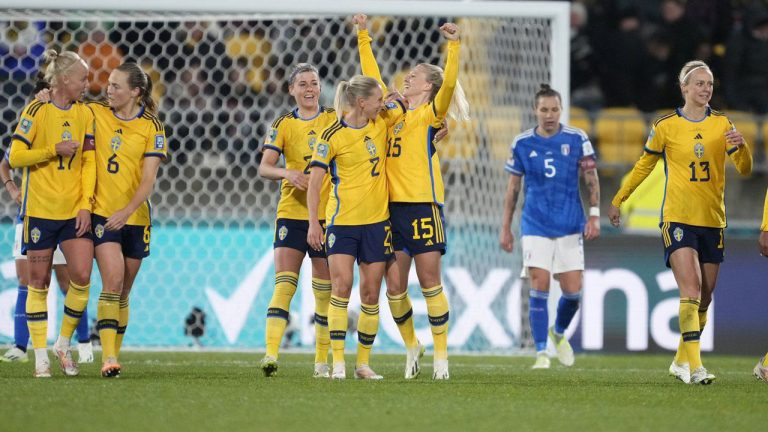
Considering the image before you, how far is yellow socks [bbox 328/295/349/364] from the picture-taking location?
272 inches

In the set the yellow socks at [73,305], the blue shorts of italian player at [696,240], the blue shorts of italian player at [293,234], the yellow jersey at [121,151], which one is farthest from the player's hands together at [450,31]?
the yellow socks at [73,305]

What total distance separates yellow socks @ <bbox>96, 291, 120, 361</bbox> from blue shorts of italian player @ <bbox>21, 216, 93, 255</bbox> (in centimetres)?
38

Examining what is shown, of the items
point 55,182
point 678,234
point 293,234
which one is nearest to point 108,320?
point 55,182

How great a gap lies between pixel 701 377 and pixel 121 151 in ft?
12.0

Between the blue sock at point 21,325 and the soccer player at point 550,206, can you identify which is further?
the soccer player at point 550,206

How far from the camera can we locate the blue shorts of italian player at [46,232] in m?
6.88

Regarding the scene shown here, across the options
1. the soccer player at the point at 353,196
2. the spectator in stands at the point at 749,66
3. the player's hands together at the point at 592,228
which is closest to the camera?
the soccer player at the point at 353,196

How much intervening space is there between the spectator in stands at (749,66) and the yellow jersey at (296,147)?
939 centimetres

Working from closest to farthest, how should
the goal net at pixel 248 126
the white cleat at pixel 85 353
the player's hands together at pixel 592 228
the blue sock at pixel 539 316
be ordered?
the white cleat at pixel 85 353
the player's hands together at pixel 592 228
the blue sock at pixel 539 316
the goal net at pixel 248 126

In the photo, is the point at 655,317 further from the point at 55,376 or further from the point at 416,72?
the point at 55,376

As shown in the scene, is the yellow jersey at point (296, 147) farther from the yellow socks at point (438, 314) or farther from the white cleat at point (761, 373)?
the white cleat at point (761, 373)

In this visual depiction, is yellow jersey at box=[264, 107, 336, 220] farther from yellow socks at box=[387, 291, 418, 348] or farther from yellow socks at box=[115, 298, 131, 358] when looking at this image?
yellow socks at box=[115, 298, 131, 358]

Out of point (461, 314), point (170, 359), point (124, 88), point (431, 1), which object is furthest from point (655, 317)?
point (124, 88)

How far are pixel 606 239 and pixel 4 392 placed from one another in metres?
6.06
